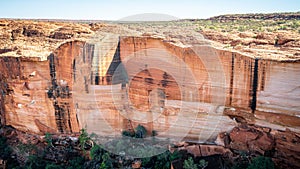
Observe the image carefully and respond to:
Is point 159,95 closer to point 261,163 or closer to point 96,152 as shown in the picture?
point 96,152

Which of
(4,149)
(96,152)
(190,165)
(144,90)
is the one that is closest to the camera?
(190,165)

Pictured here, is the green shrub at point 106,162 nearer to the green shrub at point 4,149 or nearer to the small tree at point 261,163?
the small tree at point 261,163

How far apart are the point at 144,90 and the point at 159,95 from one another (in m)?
0.69

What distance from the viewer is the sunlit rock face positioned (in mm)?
9414

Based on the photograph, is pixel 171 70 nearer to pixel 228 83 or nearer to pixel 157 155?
pixel 228 83

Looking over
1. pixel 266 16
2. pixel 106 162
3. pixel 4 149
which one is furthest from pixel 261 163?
pixel 266 16

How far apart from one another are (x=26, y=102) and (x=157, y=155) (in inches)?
269

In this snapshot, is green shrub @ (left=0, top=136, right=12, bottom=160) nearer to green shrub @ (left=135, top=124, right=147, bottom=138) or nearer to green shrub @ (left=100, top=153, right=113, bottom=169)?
green shrub @ (left=100, top=153, right=113, bottom=169)

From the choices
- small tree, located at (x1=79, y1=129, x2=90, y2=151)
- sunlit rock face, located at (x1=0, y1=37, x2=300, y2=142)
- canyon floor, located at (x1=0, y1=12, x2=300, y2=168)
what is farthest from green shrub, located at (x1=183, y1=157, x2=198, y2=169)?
small tree, located at (x1=79, y1=129, x2=90, y2=151)

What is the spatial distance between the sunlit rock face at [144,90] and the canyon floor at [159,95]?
4 centimetres

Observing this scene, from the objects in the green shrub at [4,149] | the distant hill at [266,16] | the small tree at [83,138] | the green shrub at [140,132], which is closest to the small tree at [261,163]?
the green shrub at [140,132]

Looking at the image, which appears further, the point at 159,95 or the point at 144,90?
the point at 144,90

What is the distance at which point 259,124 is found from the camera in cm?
995

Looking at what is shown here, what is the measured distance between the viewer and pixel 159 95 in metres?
11.5
